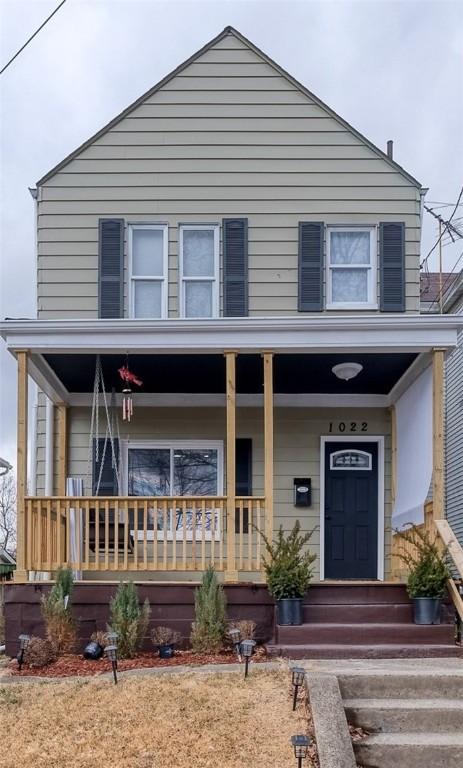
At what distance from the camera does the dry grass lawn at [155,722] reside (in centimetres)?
497

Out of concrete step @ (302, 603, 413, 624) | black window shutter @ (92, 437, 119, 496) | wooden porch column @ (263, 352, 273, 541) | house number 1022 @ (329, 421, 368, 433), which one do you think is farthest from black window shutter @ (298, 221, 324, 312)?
concrete step @ (302, 603, 413, 624)

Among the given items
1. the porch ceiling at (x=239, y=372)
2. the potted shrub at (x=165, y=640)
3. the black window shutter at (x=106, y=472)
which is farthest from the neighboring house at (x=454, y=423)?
the potted shrub at (x=165, y=640)

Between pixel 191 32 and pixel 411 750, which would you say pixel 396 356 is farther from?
pixel 191 32

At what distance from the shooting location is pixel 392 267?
10195 millimetres

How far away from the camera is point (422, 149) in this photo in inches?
→ 632

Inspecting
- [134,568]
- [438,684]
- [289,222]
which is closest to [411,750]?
[438,684]

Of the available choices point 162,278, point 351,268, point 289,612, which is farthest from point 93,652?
point 351,268

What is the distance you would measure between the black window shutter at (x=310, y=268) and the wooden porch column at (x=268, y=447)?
6.72ft

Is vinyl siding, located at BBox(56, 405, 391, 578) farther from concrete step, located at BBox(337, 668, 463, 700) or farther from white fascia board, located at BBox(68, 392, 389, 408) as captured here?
concrete step, located at BBox(337, 668, 463, 700)

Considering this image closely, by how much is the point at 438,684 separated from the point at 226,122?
23.5 feet

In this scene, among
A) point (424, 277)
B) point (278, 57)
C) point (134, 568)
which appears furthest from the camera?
point (424, 277)

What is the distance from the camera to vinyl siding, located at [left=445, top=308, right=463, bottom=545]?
44.3 feet

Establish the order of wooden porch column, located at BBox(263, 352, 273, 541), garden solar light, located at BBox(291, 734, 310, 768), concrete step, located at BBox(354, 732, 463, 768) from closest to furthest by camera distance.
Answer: garden solar light, located at BBox(291, 734, 310, 768), concrete step, located at BBox(354, 732, 463, 768), wooden porch column, located at BBox(263, 352, 273, 541)

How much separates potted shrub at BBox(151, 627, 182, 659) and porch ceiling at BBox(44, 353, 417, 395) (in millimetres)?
2784
